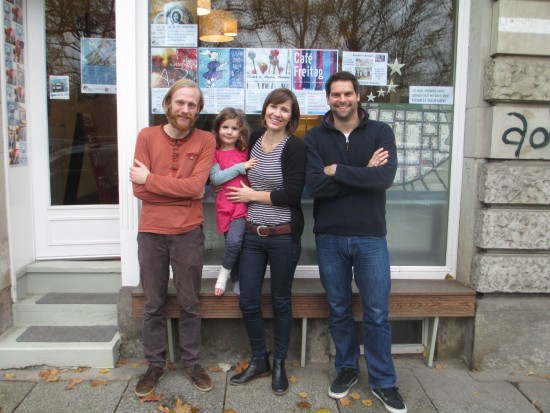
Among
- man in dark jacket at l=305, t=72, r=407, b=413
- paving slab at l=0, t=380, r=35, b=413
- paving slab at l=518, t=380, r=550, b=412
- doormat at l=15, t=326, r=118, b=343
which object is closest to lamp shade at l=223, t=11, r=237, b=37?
man in dark jacket at l=305, t=72, r=407, b=413

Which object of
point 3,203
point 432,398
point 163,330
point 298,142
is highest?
point 298,142

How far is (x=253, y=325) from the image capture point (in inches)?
137

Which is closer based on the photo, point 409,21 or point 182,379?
point 182,379

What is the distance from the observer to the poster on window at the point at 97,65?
4.48m

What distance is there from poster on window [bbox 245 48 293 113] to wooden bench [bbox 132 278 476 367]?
1.54 meters

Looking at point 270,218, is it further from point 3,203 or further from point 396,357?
point 3,203

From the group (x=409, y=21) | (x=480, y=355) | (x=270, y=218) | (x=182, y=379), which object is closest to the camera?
(x=270, y=218)

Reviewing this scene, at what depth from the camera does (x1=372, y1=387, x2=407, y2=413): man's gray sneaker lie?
3232 millimetres

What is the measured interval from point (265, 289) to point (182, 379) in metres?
0.89

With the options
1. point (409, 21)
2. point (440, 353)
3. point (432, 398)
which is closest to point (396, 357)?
point (440, 353)

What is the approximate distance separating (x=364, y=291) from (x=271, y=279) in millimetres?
632

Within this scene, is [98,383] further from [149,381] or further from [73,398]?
[149,381]

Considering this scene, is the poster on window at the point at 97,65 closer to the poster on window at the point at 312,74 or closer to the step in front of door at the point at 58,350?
the poster on window at the point at 312,74

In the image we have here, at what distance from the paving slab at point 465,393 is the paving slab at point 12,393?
2.82m
